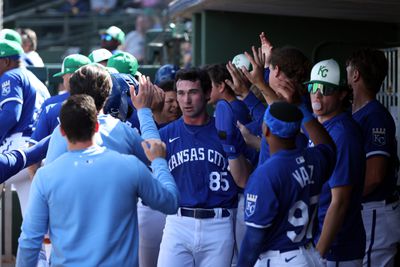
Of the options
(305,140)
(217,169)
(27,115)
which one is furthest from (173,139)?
(27,115)

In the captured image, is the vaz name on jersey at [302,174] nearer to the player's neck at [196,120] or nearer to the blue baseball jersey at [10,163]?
the player's neck at [196,120]

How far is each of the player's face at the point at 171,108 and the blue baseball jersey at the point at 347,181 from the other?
5.86 ft

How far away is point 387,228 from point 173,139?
159cm

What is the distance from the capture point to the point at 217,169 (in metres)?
5.69

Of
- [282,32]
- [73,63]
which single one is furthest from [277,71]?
[282,32]

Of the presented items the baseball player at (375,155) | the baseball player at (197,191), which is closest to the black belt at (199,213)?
the baseball player at (197,191)

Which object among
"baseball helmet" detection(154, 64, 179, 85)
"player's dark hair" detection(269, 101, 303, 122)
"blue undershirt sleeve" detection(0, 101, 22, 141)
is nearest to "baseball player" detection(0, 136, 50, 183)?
"player's dark hair" detection(269, 101, 303, 122)

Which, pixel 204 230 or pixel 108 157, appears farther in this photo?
pixel 204 230

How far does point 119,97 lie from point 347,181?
→ 152cm

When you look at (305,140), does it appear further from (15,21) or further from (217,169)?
(15,21)

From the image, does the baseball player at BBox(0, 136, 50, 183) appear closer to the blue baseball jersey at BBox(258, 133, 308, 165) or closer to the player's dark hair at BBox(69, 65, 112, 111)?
the player's dark hair at BBox(69, 65, 112, 111)

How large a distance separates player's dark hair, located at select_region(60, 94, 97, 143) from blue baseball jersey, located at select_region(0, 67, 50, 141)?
372 centimetres

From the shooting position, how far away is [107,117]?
192 inches

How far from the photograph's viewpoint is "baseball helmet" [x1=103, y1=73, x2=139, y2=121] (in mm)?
5362
